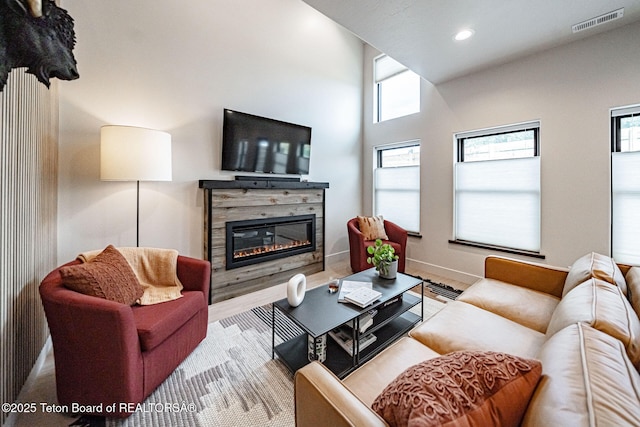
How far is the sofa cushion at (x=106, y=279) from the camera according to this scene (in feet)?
4.59

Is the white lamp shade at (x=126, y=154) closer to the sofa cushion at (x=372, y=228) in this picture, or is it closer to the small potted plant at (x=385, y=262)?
the small potted plant at (x=385, y=262)

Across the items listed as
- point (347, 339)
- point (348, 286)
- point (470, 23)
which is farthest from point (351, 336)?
point (470, 23)

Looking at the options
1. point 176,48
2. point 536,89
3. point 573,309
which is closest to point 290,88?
point 176,48

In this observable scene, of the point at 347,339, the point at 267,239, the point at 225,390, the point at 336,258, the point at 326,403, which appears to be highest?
the point at 267,239

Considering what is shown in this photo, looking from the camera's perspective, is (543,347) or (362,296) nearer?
(543,347)

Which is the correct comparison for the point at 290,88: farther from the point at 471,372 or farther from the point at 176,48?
the point at 471,372

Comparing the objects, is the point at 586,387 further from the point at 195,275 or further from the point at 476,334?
the point at 195,275

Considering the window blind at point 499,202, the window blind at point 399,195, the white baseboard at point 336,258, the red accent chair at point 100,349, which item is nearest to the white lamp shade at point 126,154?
the red accent chair at point 100,349

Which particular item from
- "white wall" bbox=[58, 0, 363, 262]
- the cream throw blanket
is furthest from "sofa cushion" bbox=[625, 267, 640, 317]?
"white wall" bbox=[58, 0, 363, 262]

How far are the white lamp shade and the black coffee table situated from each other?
1.54 m

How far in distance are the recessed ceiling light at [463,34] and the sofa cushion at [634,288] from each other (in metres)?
2.36

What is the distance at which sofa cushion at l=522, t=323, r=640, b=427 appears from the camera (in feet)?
1.89

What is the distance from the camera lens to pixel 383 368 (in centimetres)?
119

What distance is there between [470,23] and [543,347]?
8.78 feet
